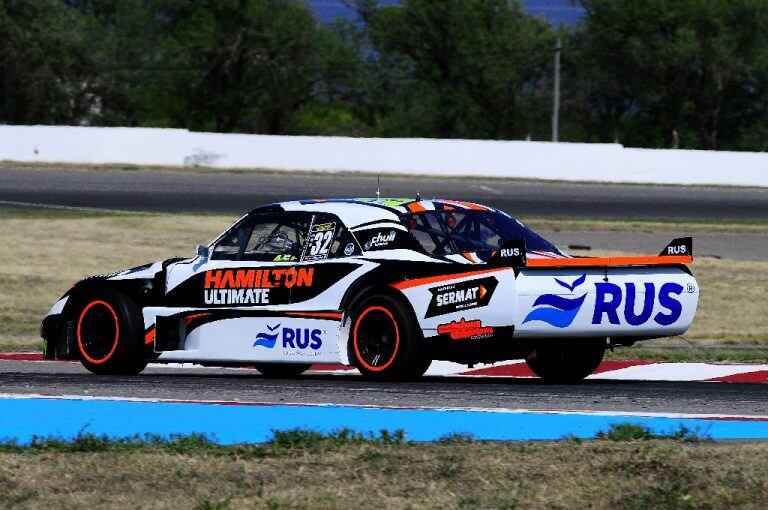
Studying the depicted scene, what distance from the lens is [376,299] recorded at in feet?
33.5

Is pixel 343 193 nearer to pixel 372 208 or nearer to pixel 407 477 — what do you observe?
pixel 372 208

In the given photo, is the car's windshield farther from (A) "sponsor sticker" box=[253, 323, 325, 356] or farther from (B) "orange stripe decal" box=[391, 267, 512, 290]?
(A) "sponsor sticker" box=[253, 323, 325, 356]

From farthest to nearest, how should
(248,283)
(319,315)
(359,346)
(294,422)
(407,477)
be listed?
(248,283) → (319,315) → (359,346) → (294,422) → (407,477)

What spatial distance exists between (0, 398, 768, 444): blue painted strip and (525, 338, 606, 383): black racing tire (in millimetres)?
2490

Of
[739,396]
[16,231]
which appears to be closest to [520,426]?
[739,396]

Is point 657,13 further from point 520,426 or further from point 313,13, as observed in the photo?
point 520,426

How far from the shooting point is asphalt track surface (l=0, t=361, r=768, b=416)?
354 inches

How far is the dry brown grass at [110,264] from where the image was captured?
17.2 metres

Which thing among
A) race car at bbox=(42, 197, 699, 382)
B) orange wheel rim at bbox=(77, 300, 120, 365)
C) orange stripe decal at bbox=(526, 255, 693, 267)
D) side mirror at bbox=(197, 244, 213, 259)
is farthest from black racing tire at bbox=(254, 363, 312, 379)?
orange stripe decal at bbox=(526, 255, 693, 267)

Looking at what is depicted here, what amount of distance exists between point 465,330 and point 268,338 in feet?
5.14

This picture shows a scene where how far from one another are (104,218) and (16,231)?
105 inches

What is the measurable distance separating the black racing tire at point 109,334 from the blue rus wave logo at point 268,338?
0.98 meters

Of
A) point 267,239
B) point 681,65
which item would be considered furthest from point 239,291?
point 681,65

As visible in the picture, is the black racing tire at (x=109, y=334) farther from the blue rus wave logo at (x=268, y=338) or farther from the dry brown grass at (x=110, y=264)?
the dry brown grass at (x=110, y=264)
